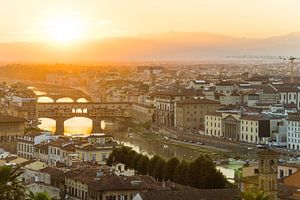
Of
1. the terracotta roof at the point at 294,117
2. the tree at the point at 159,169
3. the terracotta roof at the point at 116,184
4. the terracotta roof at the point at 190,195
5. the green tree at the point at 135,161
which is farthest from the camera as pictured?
the terracotta roof at the point at 294,117

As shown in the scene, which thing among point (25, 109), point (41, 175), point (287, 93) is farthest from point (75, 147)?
point (287, 93)

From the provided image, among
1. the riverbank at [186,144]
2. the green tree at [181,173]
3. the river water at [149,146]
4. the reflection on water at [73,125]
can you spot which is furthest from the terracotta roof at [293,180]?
the reflection on water at [73,125]

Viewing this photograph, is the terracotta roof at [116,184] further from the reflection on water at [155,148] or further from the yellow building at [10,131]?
the reflection on water at [155,148]

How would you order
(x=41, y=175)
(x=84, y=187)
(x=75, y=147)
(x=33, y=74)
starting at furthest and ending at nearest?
1. (x=33, y=74)
2. (x=75, y=147)
3. (x=41, y=175)
4. (x=84, y=187)

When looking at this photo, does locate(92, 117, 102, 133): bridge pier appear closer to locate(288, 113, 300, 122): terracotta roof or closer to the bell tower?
locate(288, 113, 300, 122): terracotta roof

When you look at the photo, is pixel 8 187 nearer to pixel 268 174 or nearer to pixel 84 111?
pixel 268 174

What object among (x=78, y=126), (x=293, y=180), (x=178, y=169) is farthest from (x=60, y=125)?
(x=293, y=180)

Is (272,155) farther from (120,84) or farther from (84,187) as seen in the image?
(120,84)
